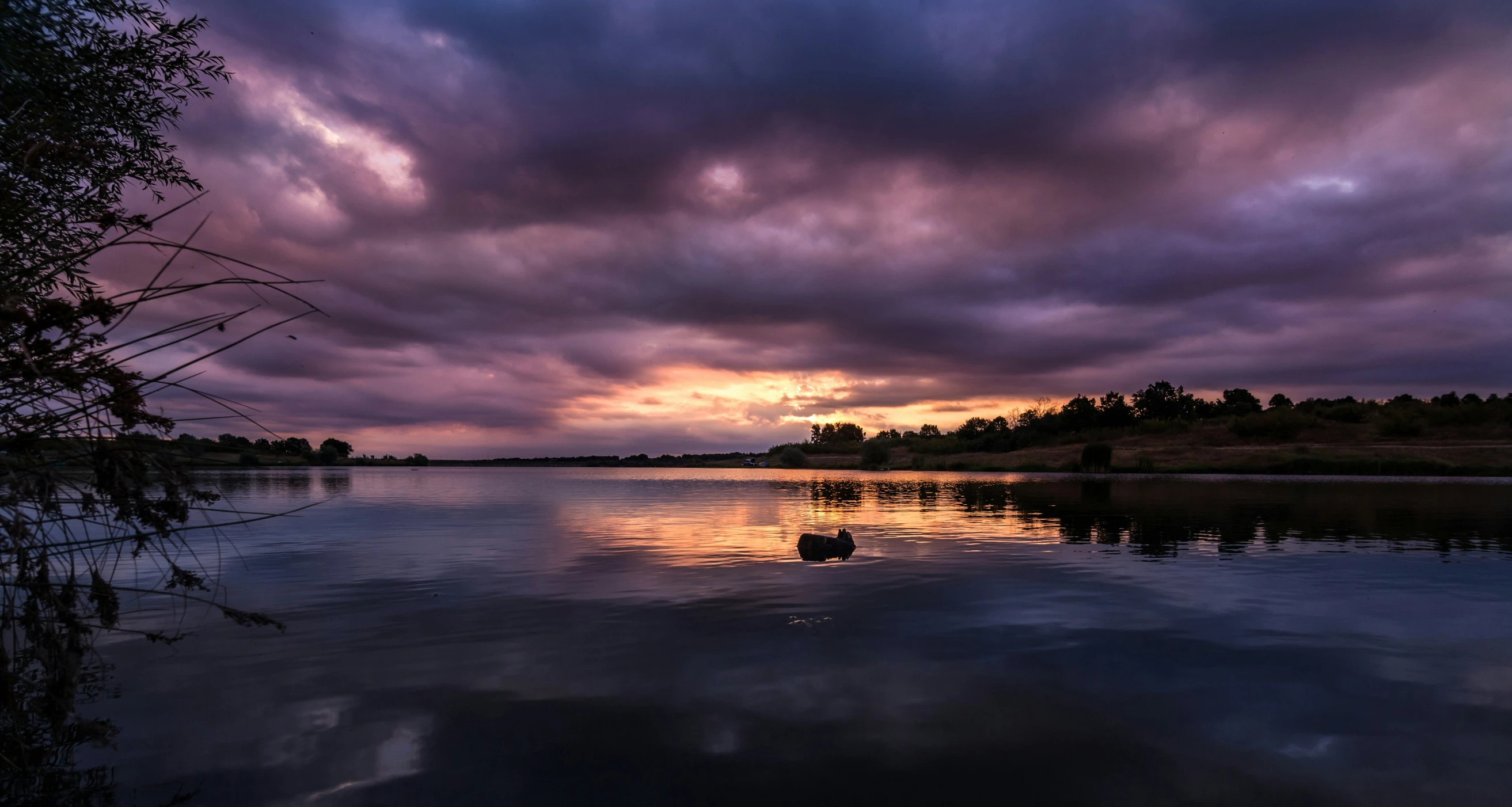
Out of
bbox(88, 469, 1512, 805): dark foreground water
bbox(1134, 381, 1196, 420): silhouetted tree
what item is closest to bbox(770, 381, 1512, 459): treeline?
bbox(1134, 381, 1196, 420): silhouetted tree

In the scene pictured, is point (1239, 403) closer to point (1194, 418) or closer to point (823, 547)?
Answer: point (1194, 418)

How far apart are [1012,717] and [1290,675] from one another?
5.14 m

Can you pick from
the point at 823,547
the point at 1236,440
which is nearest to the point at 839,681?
the point at 823,547

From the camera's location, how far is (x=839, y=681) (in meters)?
9.85

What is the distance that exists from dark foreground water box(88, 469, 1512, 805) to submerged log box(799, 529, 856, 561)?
683 millimetres

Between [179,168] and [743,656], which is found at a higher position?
[179,168]

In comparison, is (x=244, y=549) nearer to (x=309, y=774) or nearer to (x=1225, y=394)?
(x=309, y=774)

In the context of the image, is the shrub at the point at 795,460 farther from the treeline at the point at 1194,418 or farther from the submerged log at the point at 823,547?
the submerged log at the point at 823,547

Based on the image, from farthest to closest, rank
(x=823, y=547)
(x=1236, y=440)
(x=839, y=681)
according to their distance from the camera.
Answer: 1. (x=1236, y=440)
2. (x=823, y=547)
3. (x=839, y=681)

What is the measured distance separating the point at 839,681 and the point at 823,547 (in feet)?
38.4

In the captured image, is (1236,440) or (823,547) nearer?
(823,547)

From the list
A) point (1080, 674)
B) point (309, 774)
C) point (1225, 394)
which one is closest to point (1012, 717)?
point (1080, 674)

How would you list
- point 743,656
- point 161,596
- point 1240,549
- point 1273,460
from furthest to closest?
point 1273,460
point 1240,549
point 161,596
point 743,656

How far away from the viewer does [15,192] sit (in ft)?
26.3
